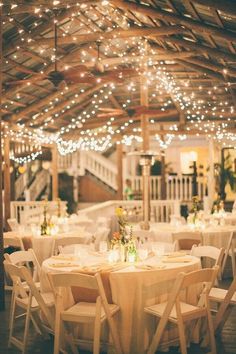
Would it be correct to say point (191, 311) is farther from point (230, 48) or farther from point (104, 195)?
point (104, 195)

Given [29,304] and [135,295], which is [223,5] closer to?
[135,295]

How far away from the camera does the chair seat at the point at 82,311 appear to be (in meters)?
4.53

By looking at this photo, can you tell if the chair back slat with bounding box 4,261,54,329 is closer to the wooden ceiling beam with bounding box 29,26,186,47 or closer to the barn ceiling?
the barn ceiling

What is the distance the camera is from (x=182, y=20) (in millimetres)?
8484

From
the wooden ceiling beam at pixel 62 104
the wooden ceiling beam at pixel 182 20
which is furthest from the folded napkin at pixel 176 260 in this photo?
the wooden ceiling beam at pixel 62 104

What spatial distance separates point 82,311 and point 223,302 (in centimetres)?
124

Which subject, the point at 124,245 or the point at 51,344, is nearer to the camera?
the point at 51,344

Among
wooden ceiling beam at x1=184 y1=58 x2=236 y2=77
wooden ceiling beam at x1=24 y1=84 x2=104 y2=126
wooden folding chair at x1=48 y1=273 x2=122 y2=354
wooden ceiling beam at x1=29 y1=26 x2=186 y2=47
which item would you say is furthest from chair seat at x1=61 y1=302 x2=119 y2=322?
wooden ceiling beam at x1=24 y1=84 x2=104 y2=126

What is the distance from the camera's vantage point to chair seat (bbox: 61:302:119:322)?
14.9 ft

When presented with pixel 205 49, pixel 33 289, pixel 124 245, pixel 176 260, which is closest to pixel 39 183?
pixel 205 49

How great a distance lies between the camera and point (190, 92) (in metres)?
15.0

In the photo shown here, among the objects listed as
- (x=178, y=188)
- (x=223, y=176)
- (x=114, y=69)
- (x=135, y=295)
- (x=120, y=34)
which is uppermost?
(x=120, y=34)

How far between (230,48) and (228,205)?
876 cm

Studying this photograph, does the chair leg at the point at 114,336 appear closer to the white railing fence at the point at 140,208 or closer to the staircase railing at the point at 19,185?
the white railing fence at the point at 140,208
